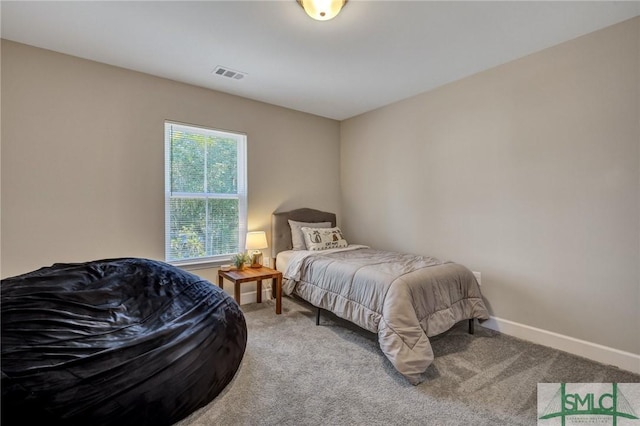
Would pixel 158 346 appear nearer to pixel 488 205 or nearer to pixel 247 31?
pixel 247 31

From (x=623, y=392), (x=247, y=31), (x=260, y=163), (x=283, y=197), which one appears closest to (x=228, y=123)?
(x=260, y=163)

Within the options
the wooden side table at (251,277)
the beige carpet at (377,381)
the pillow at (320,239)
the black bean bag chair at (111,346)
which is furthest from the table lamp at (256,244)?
the black bean bag chair at (111,346)

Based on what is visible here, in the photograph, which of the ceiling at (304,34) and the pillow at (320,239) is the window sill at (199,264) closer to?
the pillow at (320,239)

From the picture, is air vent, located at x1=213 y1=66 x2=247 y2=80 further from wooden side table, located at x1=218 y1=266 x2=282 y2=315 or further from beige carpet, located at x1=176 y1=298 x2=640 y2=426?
beige carpet, located at x1=176 y1=298 x2=640 y2=426

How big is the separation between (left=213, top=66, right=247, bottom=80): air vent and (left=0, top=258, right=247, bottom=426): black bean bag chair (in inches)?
78.4

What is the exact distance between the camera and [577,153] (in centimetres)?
247

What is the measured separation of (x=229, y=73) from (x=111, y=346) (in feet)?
8.49

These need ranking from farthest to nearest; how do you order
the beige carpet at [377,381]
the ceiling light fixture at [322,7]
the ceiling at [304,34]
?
the ceiling at [304,34] → the ceiling light fixture at [322,7] → the beige carpet at [377,381]

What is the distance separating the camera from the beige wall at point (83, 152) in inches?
100.0

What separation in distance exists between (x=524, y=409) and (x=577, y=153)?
1.94 m

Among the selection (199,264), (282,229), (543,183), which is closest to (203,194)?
(199,264)

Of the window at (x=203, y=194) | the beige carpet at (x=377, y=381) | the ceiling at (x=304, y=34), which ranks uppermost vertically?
the ceiling at (x=304, y=34)

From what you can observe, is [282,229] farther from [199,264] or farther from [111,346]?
[111,346]

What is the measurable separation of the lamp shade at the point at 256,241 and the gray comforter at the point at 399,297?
69 cm
